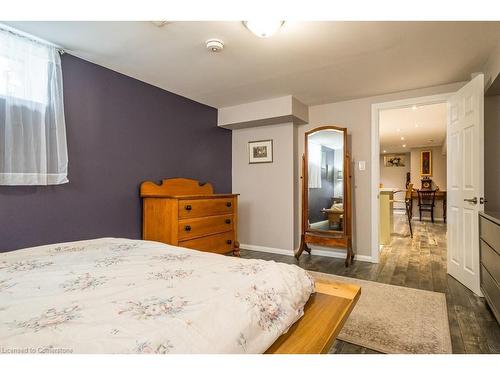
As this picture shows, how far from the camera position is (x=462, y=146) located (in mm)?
2748

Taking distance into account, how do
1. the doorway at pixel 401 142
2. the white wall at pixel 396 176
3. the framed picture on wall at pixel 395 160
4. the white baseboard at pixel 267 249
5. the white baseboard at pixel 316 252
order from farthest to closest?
the framed picture on wall at pixel 395 160 → the white wall at pixel 396 176 → the white baseboard at pixel 267 249 → the white baseboard at pixel 316 252 → the doorway at pixel 401 142

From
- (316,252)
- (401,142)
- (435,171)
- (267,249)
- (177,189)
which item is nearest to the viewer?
(177,189)

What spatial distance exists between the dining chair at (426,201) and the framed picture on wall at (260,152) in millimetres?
5924

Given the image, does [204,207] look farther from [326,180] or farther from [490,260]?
[490,260]

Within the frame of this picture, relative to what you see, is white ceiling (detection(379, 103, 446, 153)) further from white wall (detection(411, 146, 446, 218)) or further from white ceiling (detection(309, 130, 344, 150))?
white ceiling (detection(309, 130, 344, 150))

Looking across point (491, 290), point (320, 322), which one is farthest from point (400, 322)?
point (320, 322)

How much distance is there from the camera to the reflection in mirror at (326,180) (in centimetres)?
366

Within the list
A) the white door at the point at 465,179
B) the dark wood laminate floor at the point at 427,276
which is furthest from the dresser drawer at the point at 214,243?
the white door at the point at 465,179

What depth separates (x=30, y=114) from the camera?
7.00ft

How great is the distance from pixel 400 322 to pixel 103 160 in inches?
113

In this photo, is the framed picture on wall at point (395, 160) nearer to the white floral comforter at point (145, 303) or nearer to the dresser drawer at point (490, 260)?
the dresser drawer at point (490, 260)

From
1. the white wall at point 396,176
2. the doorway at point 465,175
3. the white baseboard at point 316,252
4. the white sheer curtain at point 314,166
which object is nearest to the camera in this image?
the doorway at point 465,175
